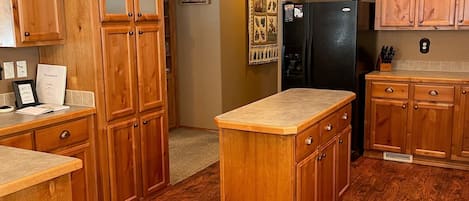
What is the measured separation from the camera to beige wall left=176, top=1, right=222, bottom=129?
5984 millimetres

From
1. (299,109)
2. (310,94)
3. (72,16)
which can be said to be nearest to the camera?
(299,109)

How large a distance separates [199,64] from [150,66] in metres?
2.43

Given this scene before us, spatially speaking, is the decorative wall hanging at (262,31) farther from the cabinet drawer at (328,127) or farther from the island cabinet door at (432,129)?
the cabinet drawer at (328,127)

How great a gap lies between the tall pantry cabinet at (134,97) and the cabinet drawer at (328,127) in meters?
1.36

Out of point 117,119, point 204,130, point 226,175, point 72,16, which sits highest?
point 72,16

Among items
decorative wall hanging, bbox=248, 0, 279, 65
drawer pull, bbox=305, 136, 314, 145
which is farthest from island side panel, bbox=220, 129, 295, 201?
decorative wall hanging, bbox=248, 0, 279, 65

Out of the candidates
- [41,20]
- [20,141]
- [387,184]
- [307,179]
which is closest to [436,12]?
[387,184]

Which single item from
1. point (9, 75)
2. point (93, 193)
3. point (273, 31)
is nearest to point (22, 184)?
point (93, 193)

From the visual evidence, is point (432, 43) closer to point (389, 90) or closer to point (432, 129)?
point (389, 90)

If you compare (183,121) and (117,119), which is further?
(183,121)

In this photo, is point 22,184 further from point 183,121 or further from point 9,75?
point 183,121

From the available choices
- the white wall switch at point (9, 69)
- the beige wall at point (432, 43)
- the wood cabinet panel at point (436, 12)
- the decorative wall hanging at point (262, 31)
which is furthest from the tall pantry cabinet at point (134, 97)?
the decorative wall hanging at point (262, 31)

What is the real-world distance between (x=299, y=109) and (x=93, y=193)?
1.48m

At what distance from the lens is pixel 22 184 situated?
70.2 inches
